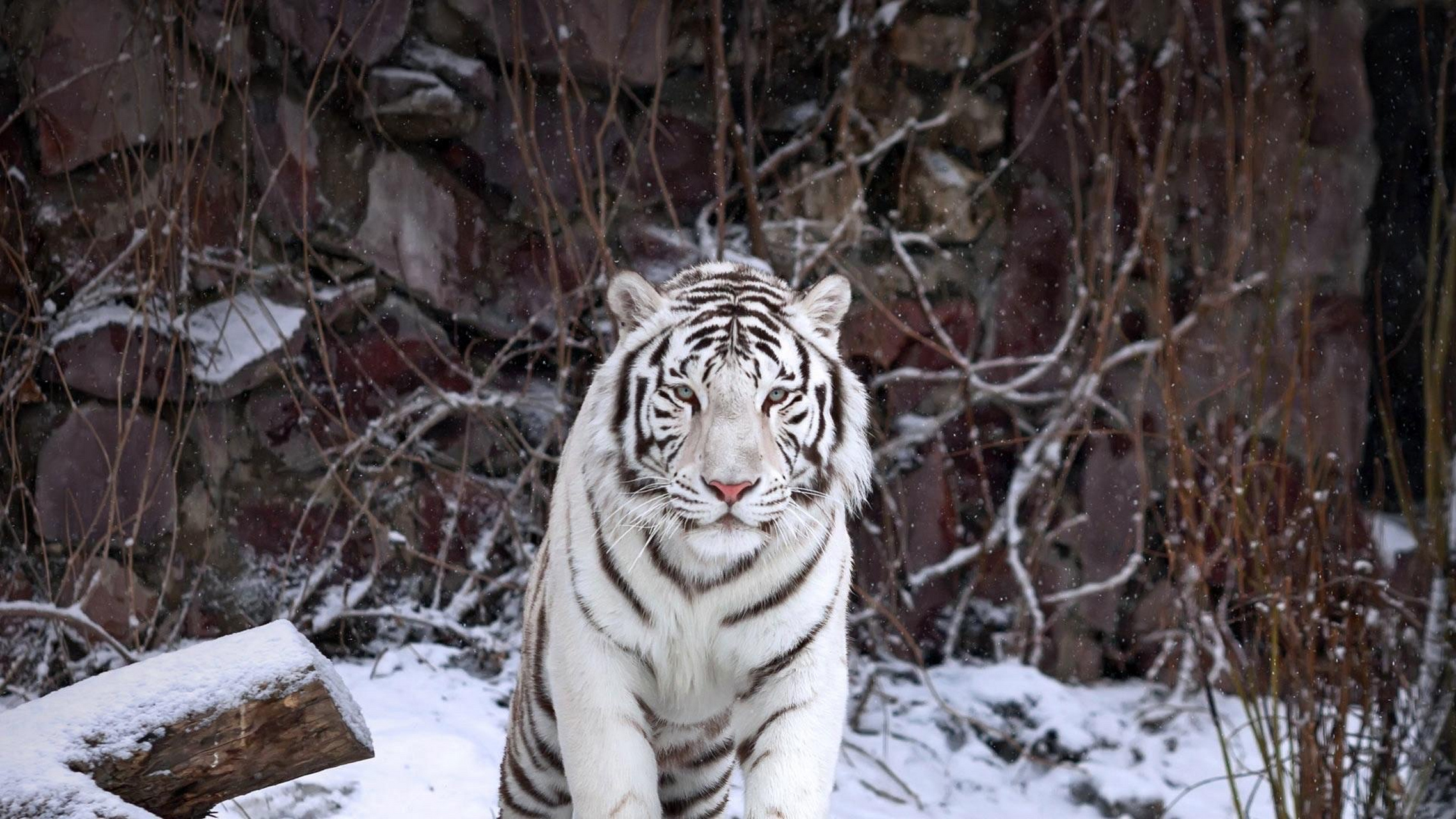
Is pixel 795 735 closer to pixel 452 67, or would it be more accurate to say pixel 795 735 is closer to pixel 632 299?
pixel 632 299

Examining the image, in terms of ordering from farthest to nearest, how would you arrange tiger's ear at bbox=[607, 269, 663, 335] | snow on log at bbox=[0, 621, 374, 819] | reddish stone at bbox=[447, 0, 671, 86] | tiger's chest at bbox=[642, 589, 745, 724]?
reddish stone at bbox=[447, 0, 671, 86]
tiger's ear at bbox=[607, 269, 663, 335]
tiger's chest at bbox=[642, 589, 745, 724]
snow on log at bbox=[0, 621, 374, 819]

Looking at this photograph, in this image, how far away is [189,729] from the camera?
1.78 meters

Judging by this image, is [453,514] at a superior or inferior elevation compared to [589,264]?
inferior

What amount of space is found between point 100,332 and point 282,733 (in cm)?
248

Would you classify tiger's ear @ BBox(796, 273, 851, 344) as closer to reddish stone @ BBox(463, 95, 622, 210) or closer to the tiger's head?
the tiger's head

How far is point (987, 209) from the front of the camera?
170 inches

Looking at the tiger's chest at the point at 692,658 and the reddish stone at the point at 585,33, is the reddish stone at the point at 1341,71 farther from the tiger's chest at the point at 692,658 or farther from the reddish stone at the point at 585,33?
the tiger's chest at the point at 692,658

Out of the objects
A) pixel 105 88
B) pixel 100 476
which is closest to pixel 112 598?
pixel 100 476

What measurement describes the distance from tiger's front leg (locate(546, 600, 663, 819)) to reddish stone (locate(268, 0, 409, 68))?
258 centimetres

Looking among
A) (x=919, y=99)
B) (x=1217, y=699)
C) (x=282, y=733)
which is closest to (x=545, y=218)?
(x=919, y=99)

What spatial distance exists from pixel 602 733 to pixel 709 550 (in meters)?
0.34

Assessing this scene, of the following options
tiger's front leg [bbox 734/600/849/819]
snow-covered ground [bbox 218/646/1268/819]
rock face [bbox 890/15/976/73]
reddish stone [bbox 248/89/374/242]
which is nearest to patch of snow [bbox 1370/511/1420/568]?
snow-covered ground [bbox 218/646/1268/819]

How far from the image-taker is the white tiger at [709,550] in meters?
2.03

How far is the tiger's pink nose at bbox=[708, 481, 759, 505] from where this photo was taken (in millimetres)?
1966
